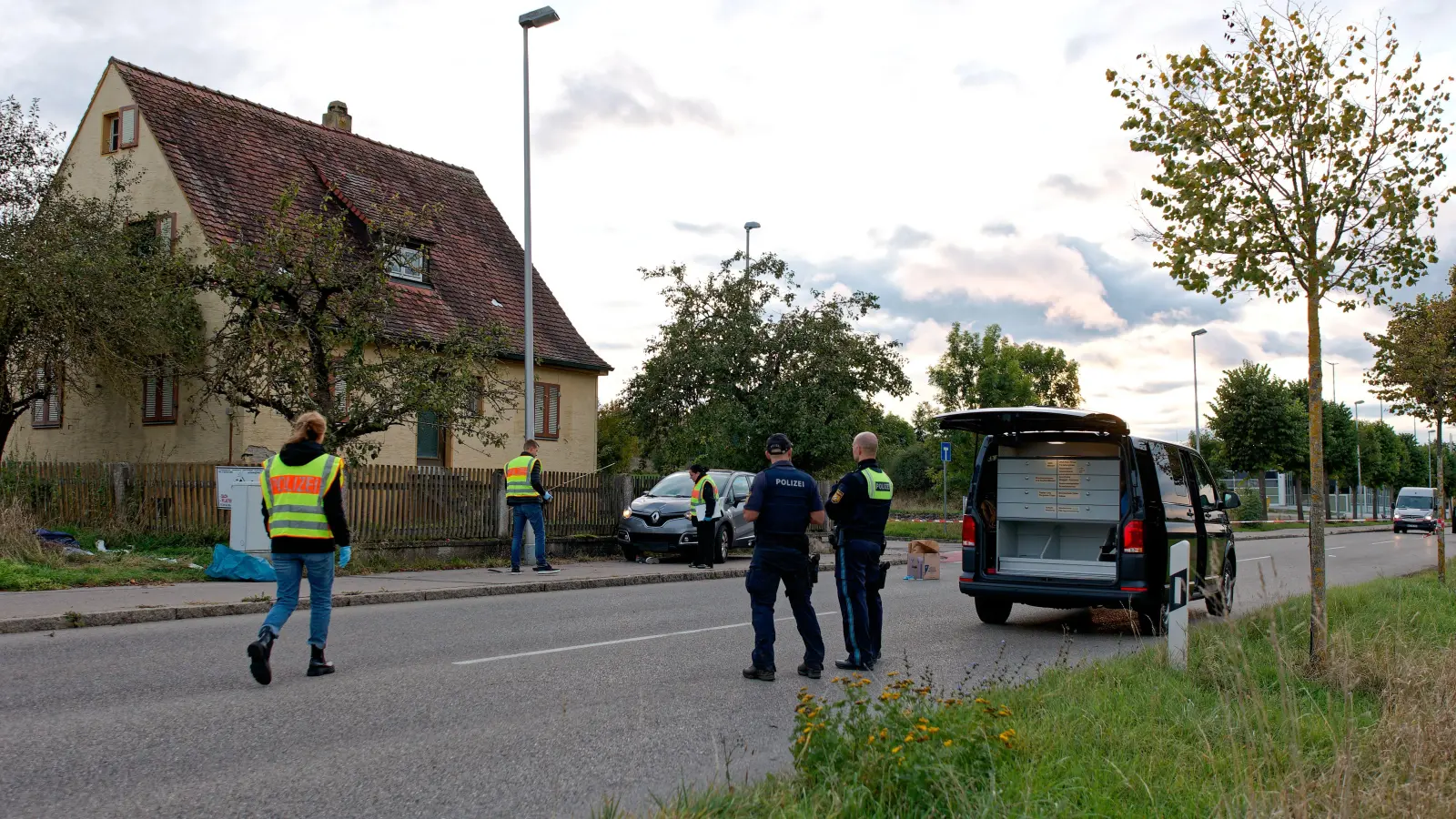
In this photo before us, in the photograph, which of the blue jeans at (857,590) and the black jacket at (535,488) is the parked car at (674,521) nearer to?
the black jacket at (535,488)

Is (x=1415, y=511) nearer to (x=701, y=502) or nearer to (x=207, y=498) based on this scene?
(x=701, y=502)

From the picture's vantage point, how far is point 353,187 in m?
27.2

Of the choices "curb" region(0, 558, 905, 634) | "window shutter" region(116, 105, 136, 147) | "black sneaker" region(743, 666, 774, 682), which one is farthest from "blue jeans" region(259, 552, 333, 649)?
"window shutter" region(116, 105, 136, 147)

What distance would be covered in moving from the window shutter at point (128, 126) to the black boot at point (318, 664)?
2016 cm

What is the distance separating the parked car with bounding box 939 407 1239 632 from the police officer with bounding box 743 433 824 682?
3.43 meters

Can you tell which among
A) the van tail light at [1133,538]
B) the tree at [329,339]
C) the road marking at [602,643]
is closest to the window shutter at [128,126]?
the tree at [329,339]

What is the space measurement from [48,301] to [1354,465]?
236ft

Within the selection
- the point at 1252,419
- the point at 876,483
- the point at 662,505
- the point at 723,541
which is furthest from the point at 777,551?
the point at 1252,419

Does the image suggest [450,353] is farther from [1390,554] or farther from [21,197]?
[1390,554]

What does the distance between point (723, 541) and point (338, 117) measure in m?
18.8

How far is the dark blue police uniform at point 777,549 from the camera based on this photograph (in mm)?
8195

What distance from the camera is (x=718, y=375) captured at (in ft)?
106

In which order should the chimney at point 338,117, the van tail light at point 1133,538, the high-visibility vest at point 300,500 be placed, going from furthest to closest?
the chimney at point 338,117
the van tail light at point 1133,538
the high-visibility vest at point 300,500

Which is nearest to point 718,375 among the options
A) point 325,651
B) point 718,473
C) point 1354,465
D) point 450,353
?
point 718,473
